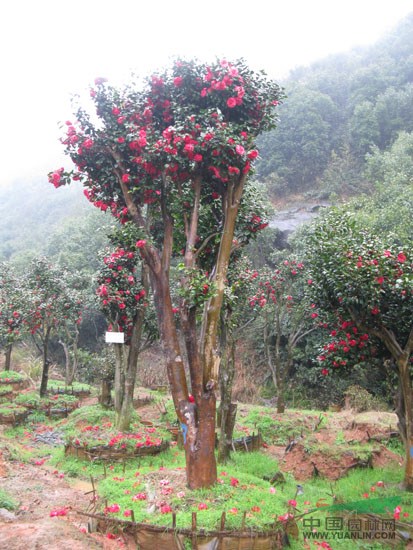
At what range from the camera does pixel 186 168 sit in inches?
242

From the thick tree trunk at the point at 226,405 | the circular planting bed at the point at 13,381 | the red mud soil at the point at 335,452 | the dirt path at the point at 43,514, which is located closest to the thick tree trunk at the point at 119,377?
the dirt path at the point at 43,514

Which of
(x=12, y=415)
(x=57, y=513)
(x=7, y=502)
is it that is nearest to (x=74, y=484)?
(x=7, y=502)

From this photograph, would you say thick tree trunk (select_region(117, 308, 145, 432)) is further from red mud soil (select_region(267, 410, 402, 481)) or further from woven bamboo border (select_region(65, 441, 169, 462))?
red mud soil (select_region(267, 410, 402, 481))

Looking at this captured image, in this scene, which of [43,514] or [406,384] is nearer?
[43,514]

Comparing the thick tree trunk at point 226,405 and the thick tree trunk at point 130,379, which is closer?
the thick tree trunk at point 226,405

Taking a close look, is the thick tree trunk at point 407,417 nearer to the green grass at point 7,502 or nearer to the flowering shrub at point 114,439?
the flowering shrub at point 114,439

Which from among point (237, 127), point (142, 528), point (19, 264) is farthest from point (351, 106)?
point (142, 528)

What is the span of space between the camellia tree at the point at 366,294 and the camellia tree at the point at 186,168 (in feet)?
8.48

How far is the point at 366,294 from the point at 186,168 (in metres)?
3.83

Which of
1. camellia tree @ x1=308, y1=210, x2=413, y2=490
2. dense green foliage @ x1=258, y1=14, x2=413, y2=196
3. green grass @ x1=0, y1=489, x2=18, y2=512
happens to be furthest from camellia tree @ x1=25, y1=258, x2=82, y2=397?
dense green foliage @ x1=258, y1=14, x2=413, y2=196

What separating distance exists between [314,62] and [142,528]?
45902mm

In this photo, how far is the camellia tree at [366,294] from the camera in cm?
777

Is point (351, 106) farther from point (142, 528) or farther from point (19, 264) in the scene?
point (142, 528)

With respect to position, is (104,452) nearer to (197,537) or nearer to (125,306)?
(125,306)
